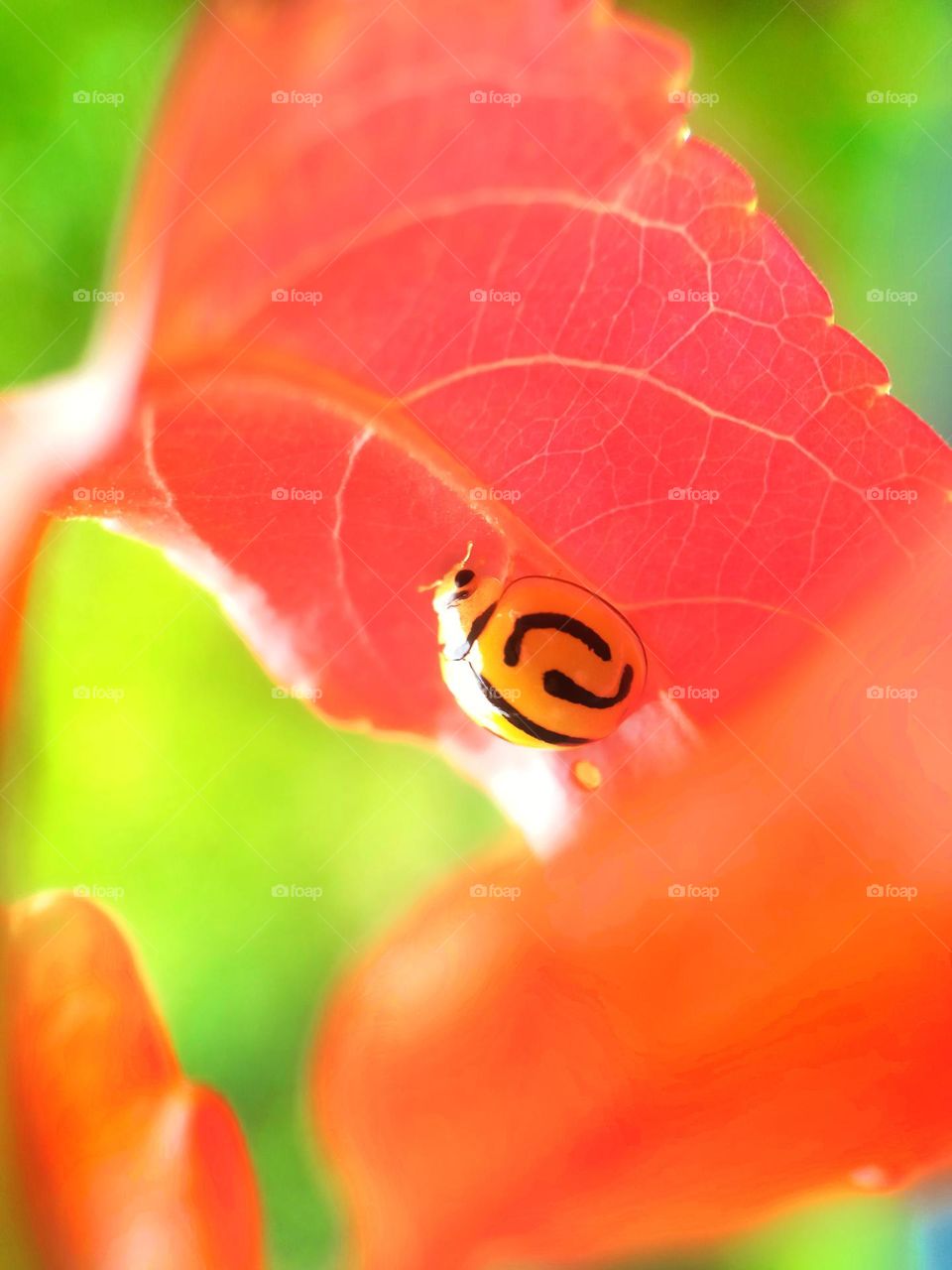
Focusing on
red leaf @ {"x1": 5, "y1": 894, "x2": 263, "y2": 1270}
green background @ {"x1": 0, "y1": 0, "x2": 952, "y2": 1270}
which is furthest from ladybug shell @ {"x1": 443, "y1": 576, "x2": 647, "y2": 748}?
red leaf @ {"x1": 5, "y1": 894, "x2": 263, "y2": 1270}

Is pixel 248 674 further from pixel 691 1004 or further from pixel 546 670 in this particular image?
pixel 691 1004

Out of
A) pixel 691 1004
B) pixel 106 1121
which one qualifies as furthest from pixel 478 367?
pixel 106 1121

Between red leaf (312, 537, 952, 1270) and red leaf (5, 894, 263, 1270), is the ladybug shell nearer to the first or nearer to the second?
red leaf (312, 537, 952, 1270)

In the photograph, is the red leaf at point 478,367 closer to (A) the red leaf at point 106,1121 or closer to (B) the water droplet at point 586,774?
(B) the water droplet at point 586,774

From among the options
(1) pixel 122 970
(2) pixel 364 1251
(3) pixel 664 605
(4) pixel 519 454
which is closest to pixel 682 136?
(4) pixel 519 454

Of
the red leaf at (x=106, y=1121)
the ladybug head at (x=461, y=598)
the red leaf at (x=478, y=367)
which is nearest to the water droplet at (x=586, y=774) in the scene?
the red leaf at (x=478, y=367)

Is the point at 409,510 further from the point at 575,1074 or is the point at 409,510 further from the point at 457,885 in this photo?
the point at 575,1074

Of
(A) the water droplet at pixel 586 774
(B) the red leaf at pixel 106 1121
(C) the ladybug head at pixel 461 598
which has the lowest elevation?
(B) the red leaf at pixel 106 1121
